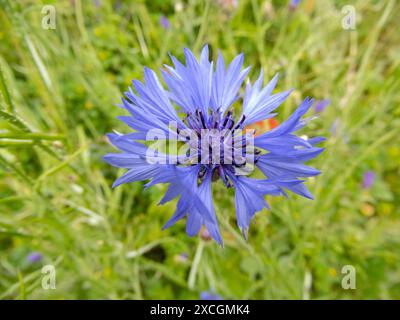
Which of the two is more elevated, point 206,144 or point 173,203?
point 206,144

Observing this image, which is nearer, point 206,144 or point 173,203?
point 206,144

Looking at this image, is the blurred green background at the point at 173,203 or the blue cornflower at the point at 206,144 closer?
the blue cornflower at the point at 206,144

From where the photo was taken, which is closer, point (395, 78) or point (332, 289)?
point (395, 78)
